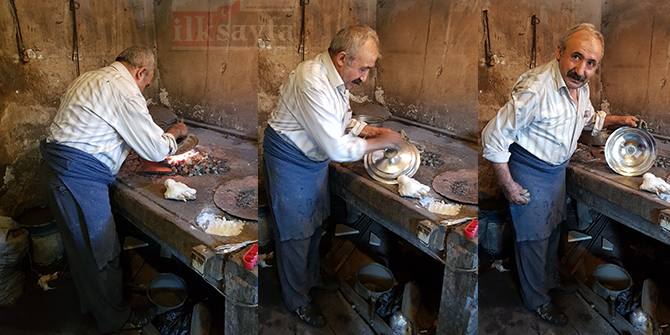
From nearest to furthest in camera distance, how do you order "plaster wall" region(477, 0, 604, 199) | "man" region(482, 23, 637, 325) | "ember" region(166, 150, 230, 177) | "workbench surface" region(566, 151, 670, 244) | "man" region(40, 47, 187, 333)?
"workbench surface" region(566, 151, 670, 244) < "man" region(482, 23, 637, 325) < "plaster wall" region(477, 0, 604, 199) < "man" region(40, 47, 187, 333) < "ember" region(166, 150, 230, 177)

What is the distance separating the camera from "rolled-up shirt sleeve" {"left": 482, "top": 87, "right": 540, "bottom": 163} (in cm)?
193

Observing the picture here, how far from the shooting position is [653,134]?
2.07 meters

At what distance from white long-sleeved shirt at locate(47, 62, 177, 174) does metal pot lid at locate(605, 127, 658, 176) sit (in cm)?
252

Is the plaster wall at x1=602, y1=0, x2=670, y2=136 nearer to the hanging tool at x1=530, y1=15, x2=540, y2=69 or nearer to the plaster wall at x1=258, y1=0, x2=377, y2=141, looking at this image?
the hanging tool at x1=530, y1=15, x2=540, y2=69

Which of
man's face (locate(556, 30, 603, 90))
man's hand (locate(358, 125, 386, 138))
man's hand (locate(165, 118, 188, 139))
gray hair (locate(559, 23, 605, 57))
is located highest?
gray hair (locate(559, 23, 605, 57))

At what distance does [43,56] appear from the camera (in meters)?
2.09

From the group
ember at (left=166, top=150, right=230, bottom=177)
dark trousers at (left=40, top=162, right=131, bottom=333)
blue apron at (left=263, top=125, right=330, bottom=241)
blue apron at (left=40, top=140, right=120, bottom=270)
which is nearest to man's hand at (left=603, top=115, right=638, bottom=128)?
blue apron at (left=263, top=125, right=330, bottom=241)

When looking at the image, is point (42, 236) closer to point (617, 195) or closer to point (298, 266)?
point (298, 266)

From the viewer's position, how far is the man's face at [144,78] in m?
2.14

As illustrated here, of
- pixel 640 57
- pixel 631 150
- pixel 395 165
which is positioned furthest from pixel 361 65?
pixel 631 150

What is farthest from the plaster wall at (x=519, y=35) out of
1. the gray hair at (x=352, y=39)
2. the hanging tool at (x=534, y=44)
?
the gray hair at (x=352, y=39)

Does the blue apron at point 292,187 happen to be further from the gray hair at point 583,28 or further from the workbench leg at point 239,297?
the gray hair at point 583,28

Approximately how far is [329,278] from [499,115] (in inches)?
52.5

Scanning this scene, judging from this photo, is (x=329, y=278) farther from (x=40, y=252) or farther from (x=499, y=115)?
(x=40, y=252)
